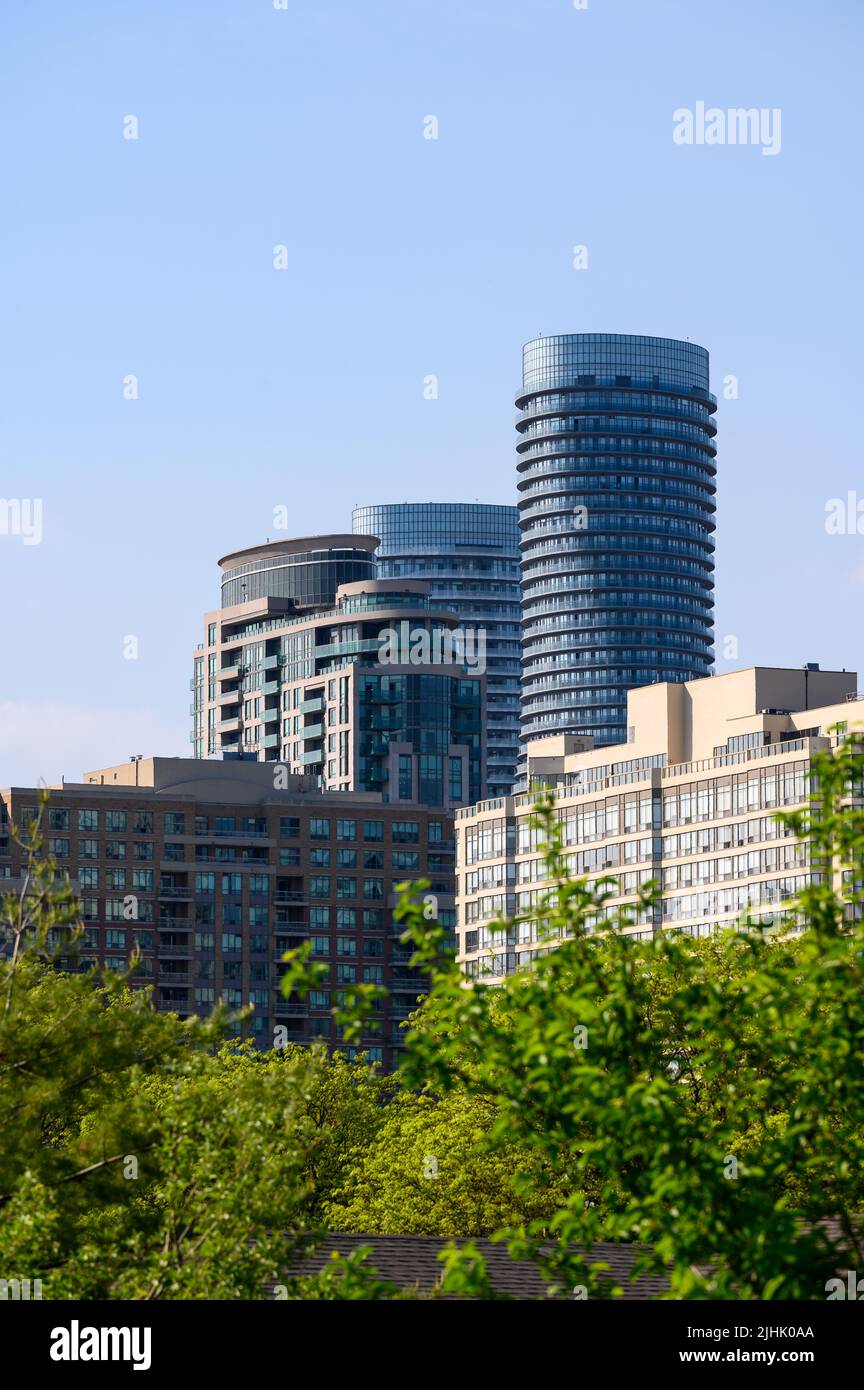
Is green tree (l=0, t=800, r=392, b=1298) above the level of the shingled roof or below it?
above

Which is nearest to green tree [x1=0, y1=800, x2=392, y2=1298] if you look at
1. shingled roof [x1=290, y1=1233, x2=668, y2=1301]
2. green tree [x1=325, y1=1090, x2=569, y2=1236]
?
shingled roof [x1=290, y1=1233, x2=668, y2=1301]

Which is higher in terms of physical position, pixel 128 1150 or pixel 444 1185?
pixel 128 1150

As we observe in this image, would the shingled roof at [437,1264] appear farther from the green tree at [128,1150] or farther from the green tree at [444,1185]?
the green tree at [444,1185]

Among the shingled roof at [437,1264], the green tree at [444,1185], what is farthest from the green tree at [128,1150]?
the green tree at [444,1185]

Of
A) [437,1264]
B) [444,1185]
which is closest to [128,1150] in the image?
[437,1264]

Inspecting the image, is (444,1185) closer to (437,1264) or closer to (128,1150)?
(437,1264)

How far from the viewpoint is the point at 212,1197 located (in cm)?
2641

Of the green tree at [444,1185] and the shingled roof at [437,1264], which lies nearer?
the shingled roof at [437,1264]

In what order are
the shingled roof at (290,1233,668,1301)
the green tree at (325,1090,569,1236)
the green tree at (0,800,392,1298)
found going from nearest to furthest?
the green tree at (0,800,392,1298)
the shingled roof at (290,1233,668,1301)
the green tree at (325,1090,569,1236)

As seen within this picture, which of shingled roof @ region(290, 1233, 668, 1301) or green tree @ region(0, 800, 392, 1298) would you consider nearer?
green tree @ region(0, 800, 392, 1298)

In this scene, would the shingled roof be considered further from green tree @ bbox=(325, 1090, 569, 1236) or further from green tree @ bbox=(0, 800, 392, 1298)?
green tree @ bbox=(325, 1090, 569, 1236)

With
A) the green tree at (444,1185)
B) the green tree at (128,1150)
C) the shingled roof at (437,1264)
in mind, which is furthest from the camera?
the green tree at (444,1185)

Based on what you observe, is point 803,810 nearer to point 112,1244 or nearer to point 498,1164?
point 112,1244
